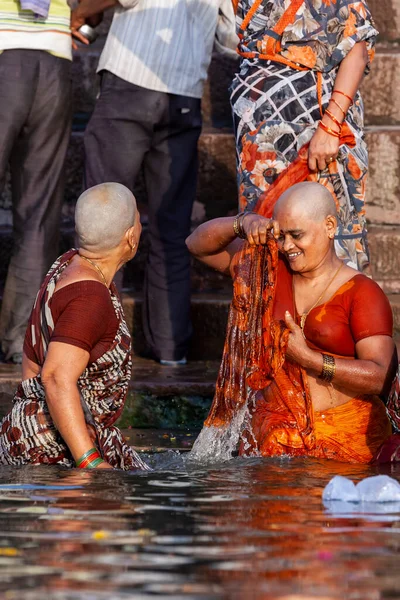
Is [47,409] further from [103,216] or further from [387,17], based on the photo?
[387,17]

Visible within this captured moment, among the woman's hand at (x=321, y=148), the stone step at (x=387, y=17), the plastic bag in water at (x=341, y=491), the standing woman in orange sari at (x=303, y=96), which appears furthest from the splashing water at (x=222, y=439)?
the stone step at (x=387, y=17)

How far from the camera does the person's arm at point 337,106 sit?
5.66 m

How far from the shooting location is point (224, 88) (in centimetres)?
823

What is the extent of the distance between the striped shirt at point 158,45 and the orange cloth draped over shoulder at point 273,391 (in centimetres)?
173

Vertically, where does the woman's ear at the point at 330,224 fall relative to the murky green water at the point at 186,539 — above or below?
above

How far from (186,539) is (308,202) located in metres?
2.01

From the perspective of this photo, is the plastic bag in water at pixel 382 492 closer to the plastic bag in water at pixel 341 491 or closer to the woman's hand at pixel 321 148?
the plastic bag in water at pixel 341 491

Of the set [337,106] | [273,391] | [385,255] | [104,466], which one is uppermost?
[337,106]

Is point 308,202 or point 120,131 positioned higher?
point 308,202

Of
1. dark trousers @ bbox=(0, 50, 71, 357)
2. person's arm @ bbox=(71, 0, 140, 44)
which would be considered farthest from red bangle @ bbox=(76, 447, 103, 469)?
person's arm @ bbox=(71, 0, 140, 44)

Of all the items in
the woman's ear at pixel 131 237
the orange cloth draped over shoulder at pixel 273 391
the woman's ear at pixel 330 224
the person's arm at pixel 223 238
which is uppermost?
the woman's ear at pixel 131 237

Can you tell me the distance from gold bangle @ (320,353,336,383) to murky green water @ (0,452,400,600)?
54 centimetres

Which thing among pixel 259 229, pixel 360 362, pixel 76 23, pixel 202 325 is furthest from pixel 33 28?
pixel 360 362

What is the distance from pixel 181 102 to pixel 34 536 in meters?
3.82
